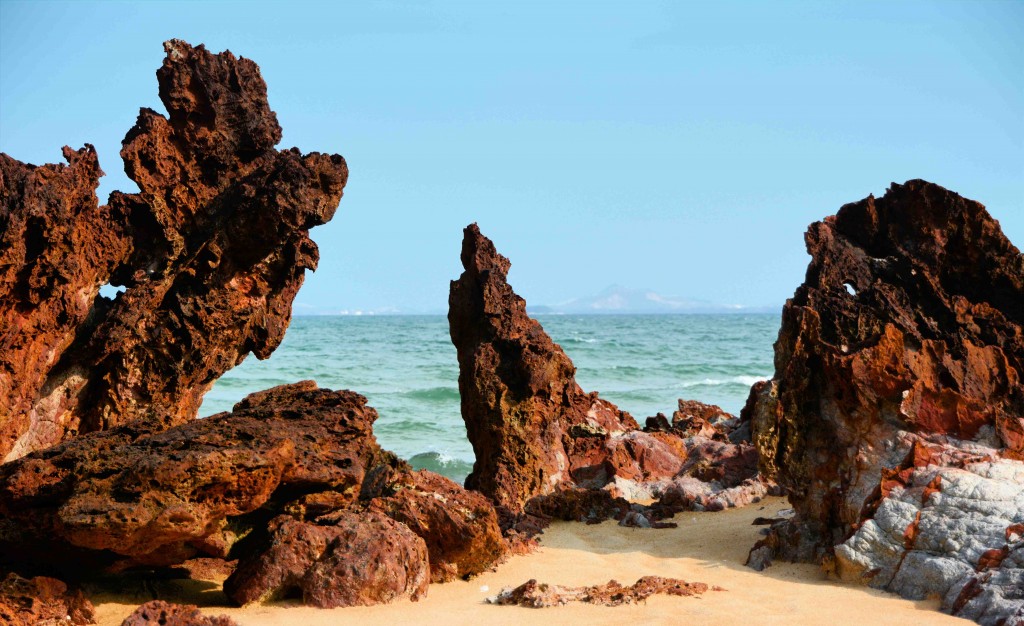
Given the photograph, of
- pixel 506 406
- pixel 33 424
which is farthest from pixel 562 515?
pixel 33 424

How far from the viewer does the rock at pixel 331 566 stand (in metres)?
5.92

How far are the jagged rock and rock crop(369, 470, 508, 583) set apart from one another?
1661 mm

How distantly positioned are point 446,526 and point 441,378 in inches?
991

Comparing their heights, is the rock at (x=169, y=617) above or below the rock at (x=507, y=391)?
below

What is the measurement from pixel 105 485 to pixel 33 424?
206 centimetres

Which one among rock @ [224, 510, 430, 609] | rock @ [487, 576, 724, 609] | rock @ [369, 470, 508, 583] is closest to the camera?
rock @ [224, 510, 430, 609]

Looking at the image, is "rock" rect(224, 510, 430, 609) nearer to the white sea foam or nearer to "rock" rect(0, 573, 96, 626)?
"rock" rect(0, 573, 96, 626)

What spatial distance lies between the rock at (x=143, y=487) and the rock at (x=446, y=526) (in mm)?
739

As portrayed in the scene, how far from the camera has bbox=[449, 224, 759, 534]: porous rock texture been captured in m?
9.95

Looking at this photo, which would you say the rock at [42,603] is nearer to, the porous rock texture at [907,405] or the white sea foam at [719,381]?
the porous rock texture at [907,405]

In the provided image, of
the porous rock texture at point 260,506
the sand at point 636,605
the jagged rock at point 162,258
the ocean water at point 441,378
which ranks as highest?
the jagged rock at point 162,258

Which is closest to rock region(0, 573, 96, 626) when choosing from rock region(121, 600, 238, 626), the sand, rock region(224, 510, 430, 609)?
the sand

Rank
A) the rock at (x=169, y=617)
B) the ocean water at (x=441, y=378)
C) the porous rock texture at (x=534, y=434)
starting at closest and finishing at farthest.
A: the rock at (x=169, y=617), the porous rock texture at (x=534, y=434), the ocean water at (x=441, y=378)

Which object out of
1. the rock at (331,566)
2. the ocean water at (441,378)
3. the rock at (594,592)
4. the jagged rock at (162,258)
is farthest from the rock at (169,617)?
the ocean water at (441,378)
